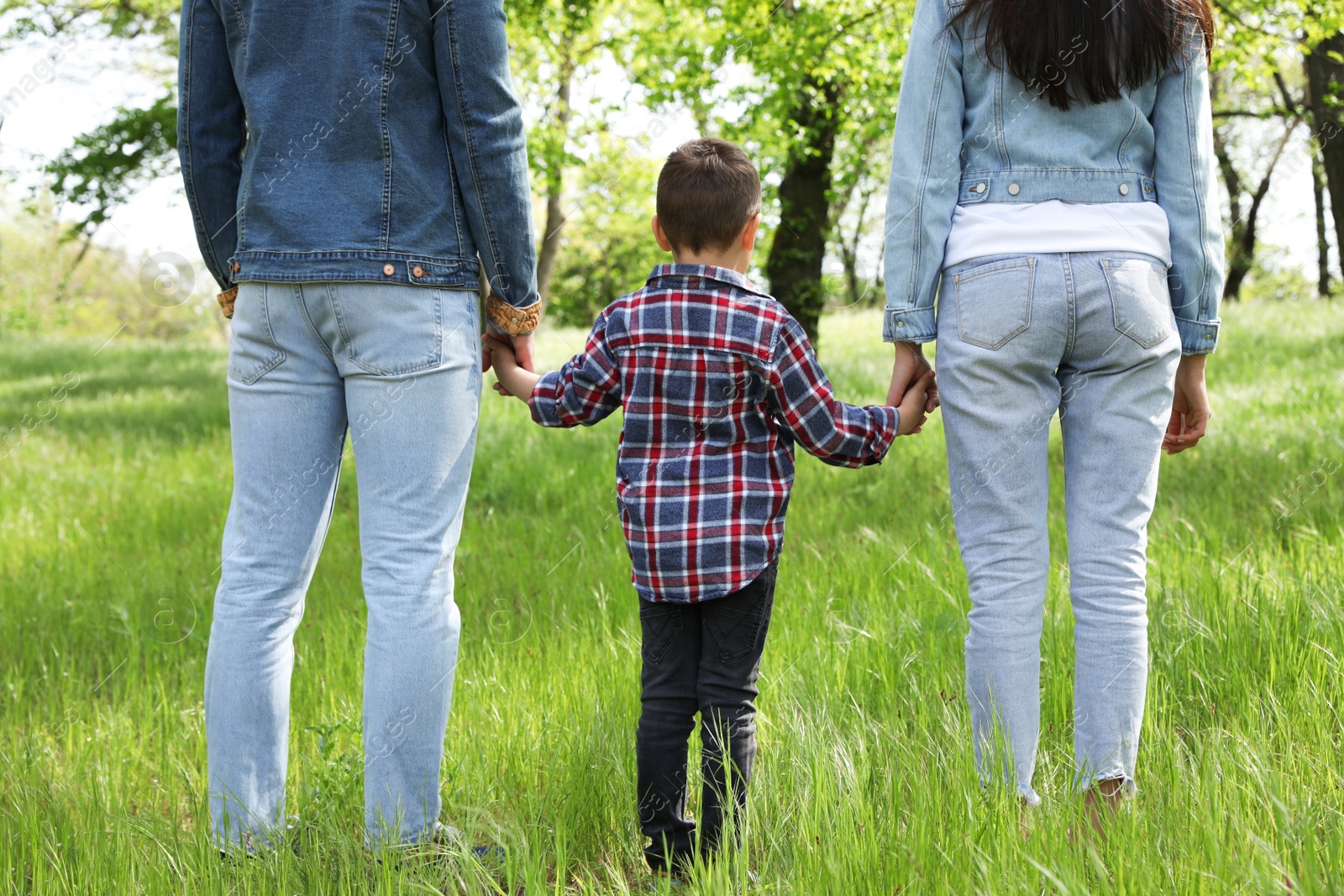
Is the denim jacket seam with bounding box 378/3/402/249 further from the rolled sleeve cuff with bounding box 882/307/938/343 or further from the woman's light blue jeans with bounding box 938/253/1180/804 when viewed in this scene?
the woman's light blue jeans with bounding box 938/253/1180/804

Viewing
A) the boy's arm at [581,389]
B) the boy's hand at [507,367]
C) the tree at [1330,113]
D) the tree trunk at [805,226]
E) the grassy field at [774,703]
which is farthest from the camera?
the tree trunk at [805,226]

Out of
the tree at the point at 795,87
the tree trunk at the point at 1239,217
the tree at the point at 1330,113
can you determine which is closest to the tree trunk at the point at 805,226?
the tree at the point at 795,87

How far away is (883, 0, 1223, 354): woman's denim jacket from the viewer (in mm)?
2072

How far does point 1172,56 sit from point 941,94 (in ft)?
1.62

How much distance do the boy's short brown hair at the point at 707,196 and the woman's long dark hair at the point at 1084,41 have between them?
1.98ft

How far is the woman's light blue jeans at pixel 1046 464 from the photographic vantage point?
6.49 feet

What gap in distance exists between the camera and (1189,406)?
2.33 metres

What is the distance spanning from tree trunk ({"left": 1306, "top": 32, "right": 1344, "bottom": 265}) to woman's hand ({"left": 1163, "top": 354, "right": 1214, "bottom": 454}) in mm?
7241

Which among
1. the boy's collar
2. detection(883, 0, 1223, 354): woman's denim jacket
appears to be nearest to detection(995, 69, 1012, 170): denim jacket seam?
detection(883, 0, 1223, 354): woman's denim jacket

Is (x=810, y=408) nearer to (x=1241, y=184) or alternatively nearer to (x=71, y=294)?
(x=1241, y=184)

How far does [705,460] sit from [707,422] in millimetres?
81

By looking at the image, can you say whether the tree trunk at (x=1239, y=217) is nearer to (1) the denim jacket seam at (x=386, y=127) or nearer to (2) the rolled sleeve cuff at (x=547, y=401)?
(2) the rolled sleeve cuff at (x=547, y=401)

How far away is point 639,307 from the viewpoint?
2.10 m

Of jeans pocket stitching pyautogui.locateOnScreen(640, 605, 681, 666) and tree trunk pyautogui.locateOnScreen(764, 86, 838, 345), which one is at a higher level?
tree trunk pyautogui.locateOnScreen(764, 86, 838, 345)
